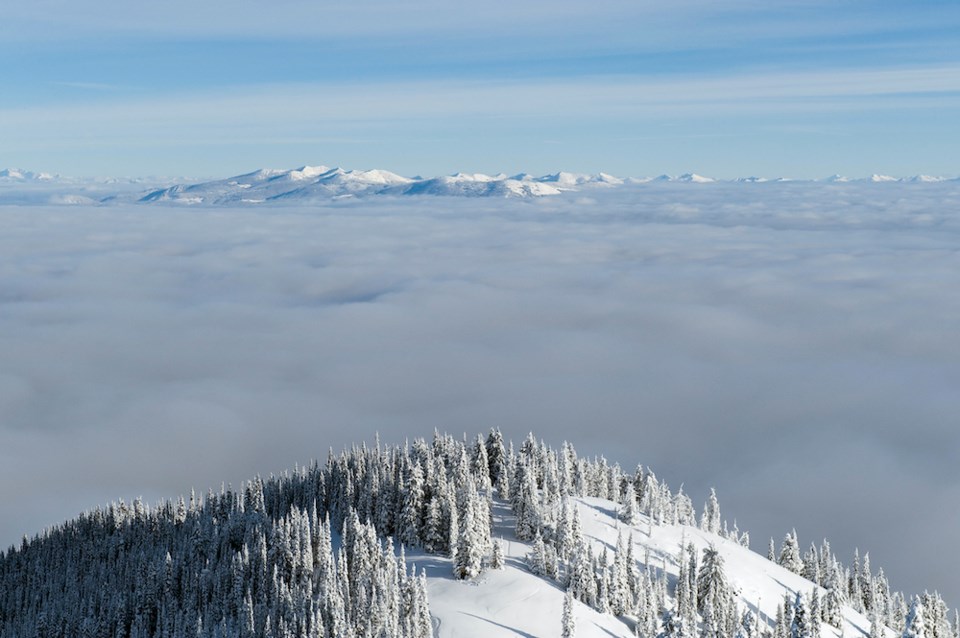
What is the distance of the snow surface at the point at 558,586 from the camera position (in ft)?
363

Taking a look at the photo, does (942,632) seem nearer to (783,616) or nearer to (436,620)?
(783,616)

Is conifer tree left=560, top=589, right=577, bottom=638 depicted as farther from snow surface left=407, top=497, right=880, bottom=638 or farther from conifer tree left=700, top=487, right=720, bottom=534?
conifer tree left=700, top=487, right=720, bottom=534

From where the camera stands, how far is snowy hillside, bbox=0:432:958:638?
111 meters

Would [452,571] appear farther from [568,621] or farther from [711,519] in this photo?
[711,519]

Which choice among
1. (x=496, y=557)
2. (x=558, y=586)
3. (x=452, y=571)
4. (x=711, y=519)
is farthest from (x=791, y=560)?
(x=452, y=571)

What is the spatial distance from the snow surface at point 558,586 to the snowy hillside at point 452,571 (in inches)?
12.6

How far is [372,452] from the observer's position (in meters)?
172

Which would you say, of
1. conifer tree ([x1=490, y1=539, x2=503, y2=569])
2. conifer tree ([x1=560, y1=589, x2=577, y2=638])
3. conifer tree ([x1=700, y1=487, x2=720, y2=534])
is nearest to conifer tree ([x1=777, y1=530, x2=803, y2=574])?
conifer tree ([x1=700, y1=487, x2=720, y2=534])

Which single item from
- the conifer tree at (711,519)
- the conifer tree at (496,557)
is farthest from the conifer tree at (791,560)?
the conifer tree at (496,557)

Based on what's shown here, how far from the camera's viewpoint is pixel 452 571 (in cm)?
12512

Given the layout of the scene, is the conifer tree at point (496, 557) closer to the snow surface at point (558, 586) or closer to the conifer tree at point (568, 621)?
the snow surface at point (558, 586)

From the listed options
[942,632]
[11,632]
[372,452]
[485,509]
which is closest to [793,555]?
[942,632]

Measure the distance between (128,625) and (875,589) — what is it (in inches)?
6100

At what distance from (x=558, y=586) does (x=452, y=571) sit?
56.5ft
